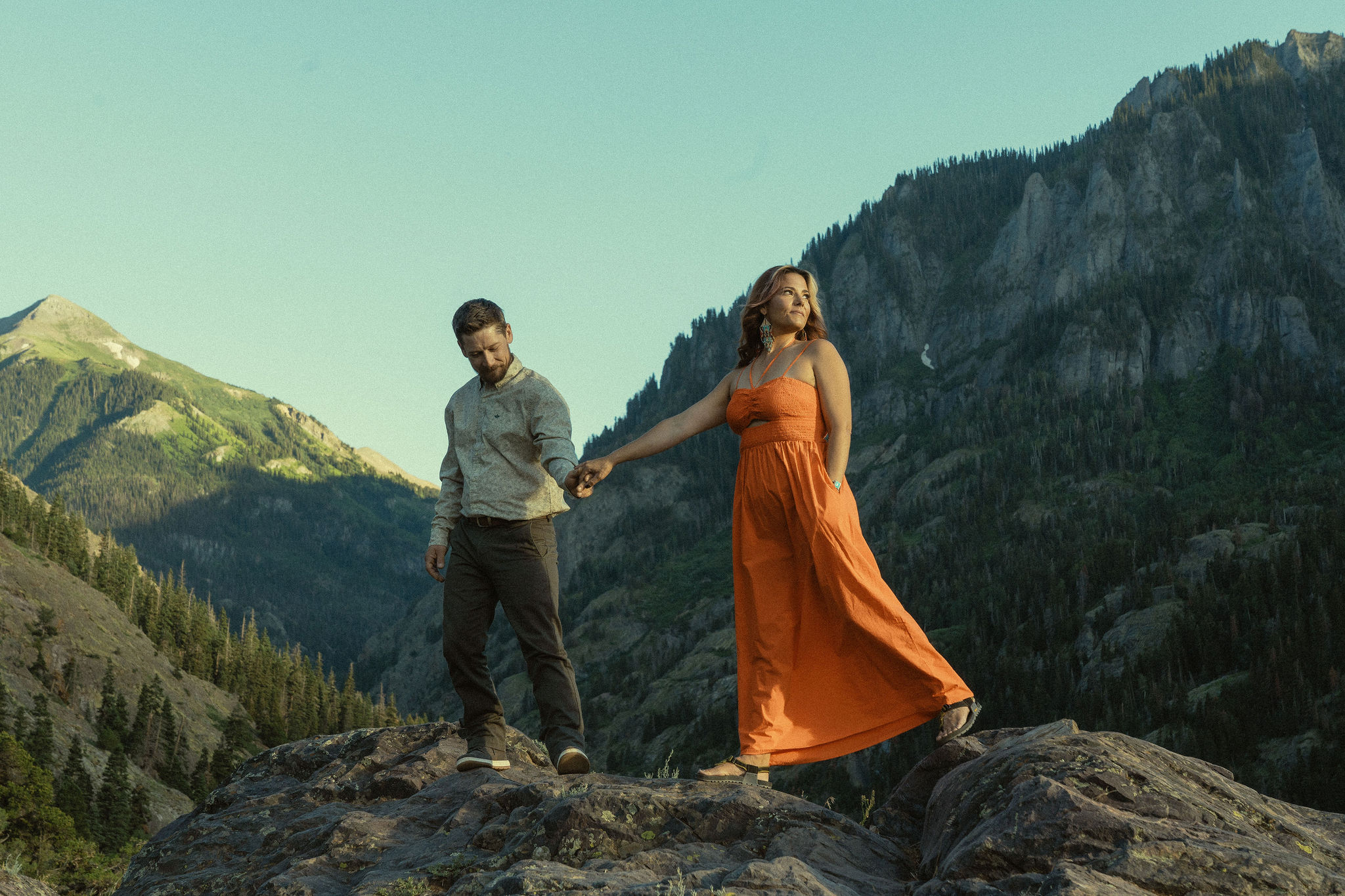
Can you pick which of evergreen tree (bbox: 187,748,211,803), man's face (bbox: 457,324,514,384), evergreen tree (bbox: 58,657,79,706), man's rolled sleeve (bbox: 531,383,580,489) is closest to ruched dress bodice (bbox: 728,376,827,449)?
man's rolled sleeve (bbox: 531,383,580,489)

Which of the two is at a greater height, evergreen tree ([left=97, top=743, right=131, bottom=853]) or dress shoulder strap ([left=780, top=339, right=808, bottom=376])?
dress shoulder strap ([left=780, top=339, right=808, bottom=376])

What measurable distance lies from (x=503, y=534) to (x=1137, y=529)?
417ft

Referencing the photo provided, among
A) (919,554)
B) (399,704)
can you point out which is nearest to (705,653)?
(919,554)

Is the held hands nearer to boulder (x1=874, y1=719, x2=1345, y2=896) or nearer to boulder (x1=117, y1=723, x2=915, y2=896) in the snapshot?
boulder (x1=117, y1=723, x2=915, y2=896)

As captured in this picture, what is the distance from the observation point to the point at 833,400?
707cm

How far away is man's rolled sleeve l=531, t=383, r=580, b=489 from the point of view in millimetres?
6816

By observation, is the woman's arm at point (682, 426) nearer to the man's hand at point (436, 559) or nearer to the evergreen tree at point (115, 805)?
the man's hand at point (436, 559)

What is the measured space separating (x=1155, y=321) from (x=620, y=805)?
635 ft

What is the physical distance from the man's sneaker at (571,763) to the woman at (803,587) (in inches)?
36.1

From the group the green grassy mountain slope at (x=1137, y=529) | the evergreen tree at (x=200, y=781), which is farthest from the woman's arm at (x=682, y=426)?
the evergreen tree at (x=200, y=781)

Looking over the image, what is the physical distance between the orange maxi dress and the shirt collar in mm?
1603

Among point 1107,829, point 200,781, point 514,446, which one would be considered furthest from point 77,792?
point 1107,829

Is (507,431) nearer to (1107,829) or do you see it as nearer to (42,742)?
(1107,829)

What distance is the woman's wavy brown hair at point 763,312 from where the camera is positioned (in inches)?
291
